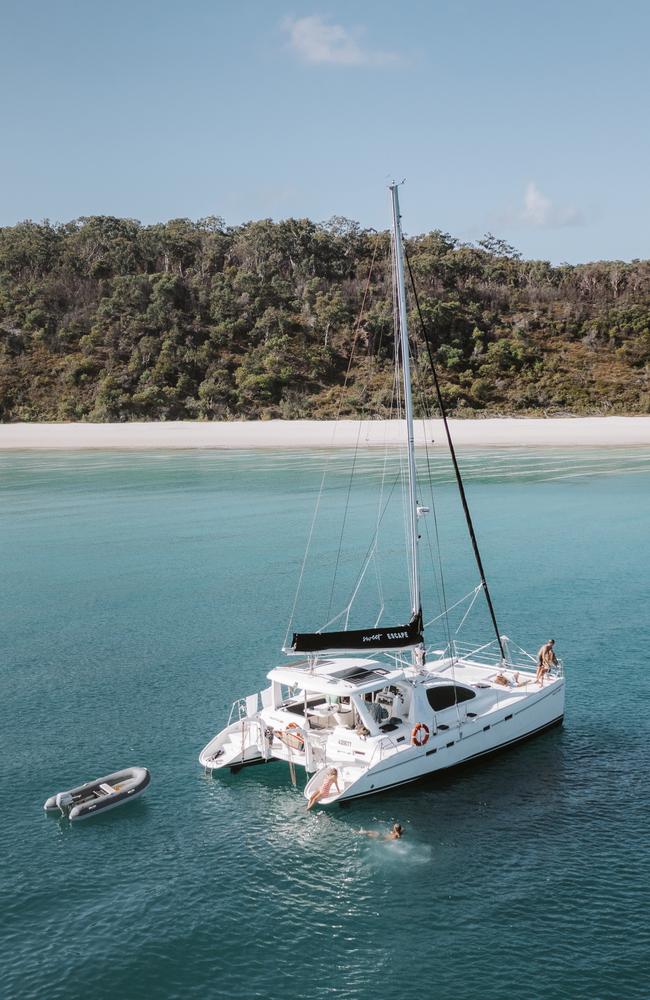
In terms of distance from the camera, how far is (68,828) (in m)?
18.1

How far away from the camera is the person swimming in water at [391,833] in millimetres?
17609

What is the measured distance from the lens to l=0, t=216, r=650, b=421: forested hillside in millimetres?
87688

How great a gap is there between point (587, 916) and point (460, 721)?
18.9 ft

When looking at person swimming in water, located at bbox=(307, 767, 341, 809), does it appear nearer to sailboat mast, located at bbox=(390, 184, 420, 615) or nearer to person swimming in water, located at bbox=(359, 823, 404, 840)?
person swimming in water, located at bbox=(359, 823, 404, 840)

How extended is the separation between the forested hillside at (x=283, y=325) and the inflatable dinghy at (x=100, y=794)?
6406cm

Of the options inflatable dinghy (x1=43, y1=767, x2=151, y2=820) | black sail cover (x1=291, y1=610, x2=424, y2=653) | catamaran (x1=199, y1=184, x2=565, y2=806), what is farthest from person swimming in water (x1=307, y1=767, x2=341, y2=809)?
inflatable dinghy (x1=43, y1=767, x2=151, y2=820)

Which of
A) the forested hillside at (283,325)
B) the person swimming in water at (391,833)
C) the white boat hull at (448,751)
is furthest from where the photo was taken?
the forested hillside at (283,325)

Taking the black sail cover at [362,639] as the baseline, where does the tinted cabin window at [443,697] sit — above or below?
below

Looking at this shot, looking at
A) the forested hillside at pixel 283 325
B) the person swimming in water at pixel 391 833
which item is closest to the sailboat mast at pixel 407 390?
Answer: the person swimming in water at pixel 391 833

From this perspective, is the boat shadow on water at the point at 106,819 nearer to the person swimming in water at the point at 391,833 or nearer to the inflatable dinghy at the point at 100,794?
the inflatable dinghy at the point at 100,794

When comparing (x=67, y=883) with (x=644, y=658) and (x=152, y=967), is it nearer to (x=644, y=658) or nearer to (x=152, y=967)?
(x=152, y=967)

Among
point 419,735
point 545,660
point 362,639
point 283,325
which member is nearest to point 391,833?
point 419,735

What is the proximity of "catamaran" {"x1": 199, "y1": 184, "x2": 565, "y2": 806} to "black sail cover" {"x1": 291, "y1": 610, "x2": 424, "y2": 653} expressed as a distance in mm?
22

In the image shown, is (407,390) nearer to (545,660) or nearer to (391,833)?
(545,660)
